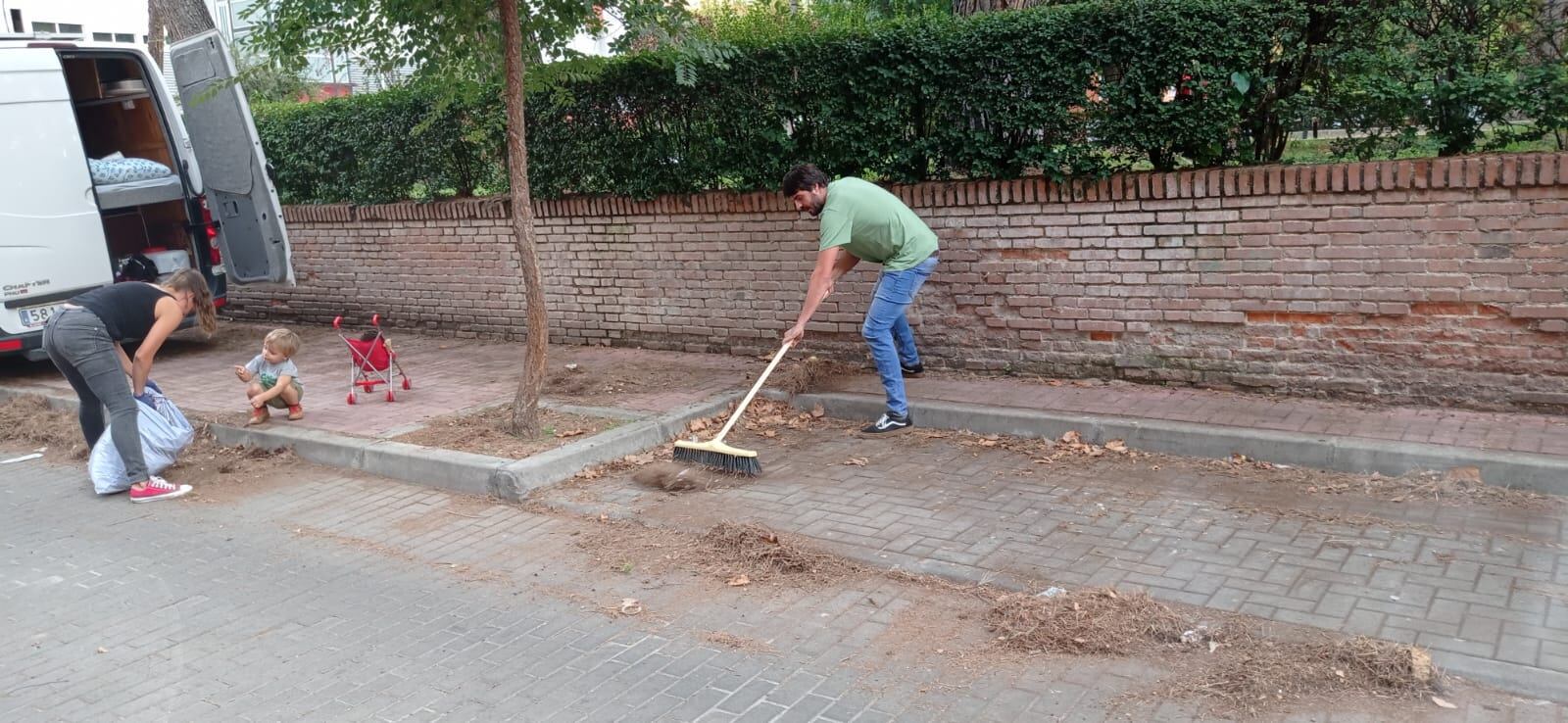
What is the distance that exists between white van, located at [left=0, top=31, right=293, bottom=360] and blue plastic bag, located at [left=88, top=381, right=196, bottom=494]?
2.82 meters

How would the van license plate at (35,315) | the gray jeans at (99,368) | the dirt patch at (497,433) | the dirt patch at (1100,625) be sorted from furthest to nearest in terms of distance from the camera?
1. the van license plate at (35,315)
2. the dirt patch at (497,433)
3. the gray jeans at (99,368)
4. the dirt patch at (1100,625)

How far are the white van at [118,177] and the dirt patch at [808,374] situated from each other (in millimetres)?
4677

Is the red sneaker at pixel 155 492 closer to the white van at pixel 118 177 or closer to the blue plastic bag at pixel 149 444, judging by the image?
the blue plastic bag at pixel 149 444

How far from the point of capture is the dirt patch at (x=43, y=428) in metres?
7.69

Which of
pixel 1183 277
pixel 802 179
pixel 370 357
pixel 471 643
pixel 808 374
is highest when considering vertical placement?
pixel 802 179

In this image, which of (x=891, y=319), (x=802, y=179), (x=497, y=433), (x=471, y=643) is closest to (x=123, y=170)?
(x=497, y=433)

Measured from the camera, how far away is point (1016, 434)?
263 inches

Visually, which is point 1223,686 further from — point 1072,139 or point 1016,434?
point 1072,139

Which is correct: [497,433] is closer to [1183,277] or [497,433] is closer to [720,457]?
[720,457]

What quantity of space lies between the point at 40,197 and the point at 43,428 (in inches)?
88.3

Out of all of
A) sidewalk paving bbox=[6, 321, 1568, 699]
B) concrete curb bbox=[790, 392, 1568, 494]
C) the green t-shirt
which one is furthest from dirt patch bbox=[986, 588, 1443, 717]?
the green t-shirt

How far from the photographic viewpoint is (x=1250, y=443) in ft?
19.4

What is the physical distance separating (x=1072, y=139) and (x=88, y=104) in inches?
365

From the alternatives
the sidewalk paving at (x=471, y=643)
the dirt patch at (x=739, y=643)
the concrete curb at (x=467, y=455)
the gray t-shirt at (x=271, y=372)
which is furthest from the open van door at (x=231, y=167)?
the dirt patch at (x=739, y=643)
